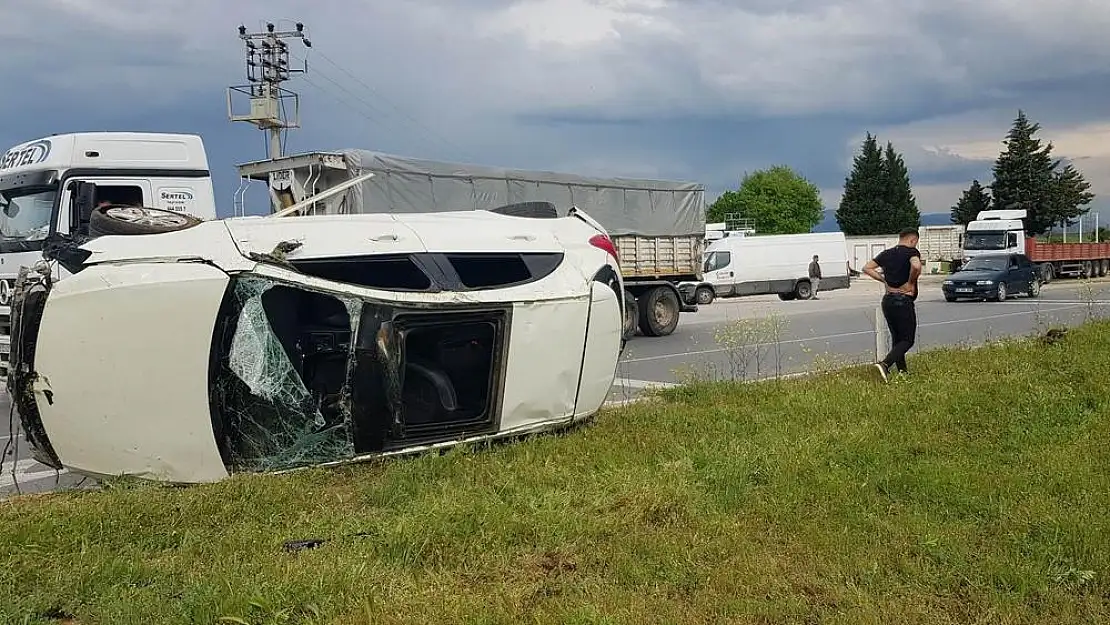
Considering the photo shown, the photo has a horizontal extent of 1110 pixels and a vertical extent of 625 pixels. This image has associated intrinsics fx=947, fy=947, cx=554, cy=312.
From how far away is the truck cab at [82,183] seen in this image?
12148 mm

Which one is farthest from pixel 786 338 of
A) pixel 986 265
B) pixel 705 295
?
pixel 986 265

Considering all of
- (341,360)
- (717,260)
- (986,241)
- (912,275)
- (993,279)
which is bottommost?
(341,360)

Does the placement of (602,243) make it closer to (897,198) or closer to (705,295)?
(705,295)

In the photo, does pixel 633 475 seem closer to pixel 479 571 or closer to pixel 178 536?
pixel 479 571

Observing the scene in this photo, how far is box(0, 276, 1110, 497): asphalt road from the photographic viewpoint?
9134mm

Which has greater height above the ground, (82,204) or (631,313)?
(82,204)

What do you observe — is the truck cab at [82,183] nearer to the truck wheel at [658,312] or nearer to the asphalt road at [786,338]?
the asphalt road at [786,338]

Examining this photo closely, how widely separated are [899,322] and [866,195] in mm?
67366

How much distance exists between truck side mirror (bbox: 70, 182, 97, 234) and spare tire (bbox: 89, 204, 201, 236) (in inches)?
235

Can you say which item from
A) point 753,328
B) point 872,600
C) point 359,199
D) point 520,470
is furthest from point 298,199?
point 872,600

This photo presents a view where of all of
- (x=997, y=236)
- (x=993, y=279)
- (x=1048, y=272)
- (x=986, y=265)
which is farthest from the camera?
(x=1048, y=272)

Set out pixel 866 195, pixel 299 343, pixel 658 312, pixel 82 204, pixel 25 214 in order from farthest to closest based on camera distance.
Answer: pixel 866 195, pixel 658 312, pixel 25 214, pixel 82 204, pixel 299 343

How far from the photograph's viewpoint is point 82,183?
1221cm

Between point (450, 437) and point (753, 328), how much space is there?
585 centimetres
